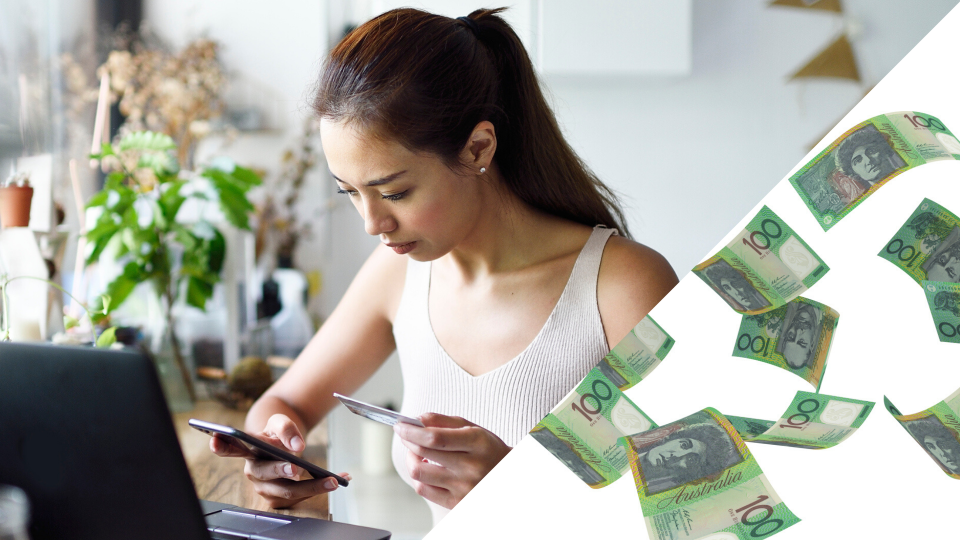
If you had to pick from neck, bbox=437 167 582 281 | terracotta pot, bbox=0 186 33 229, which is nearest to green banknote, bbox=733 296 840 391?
neck, bbox=437 167 582 281

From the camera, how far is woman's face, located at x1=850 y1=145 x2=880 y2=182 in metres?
0.37

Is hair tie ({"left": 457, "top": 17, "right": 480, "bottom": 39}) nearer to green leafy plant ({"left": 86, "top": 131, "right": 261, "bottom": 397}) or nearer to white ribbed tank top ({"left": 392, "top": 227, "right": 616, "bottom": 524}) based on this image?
white ribbed tank top ({"left": 392, "top": 227, "right": 616, "bottom": 524})

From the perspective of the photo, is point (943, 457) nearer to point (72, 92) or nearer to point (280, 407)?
point (280, 407)

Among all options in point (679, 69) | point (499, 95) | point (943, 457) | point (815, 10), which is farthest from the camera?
point (815, 10)

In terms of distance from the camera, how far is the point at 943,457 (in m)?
0.34

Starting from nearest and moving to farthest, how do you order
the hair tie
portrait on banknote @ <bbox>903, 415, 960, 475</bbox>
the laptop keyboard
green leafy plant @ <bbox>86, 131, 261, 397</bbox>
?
1. portrait on banknote @ <bbox>903, 415, 960, 475</bbox>
2. the laptop keyboard
3. the hair tie
4. green leafy plant @ <bbox>86, 131, 261, 397</bbox>

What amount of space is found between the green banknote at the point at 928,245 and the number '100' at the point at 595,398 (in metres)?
0.15

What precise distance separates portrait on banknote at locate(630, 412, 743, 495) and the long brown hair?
24.7 inches

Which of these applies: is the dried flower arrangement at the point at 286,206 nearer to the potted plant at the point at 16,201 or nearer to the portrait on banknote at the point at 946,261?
the potted plant at the point at 16,201

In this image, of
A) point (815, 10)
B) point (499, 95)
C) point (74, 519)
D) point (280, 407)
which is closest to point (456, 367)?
point (280, 407)

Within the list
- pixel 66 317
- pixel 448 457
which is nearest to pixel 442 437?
pixel 448 457

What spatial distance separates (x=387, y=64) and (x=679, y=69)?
0.88 metres

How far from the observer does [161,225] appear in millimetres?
1667

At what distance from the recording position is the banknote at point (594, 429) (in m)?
0.38
